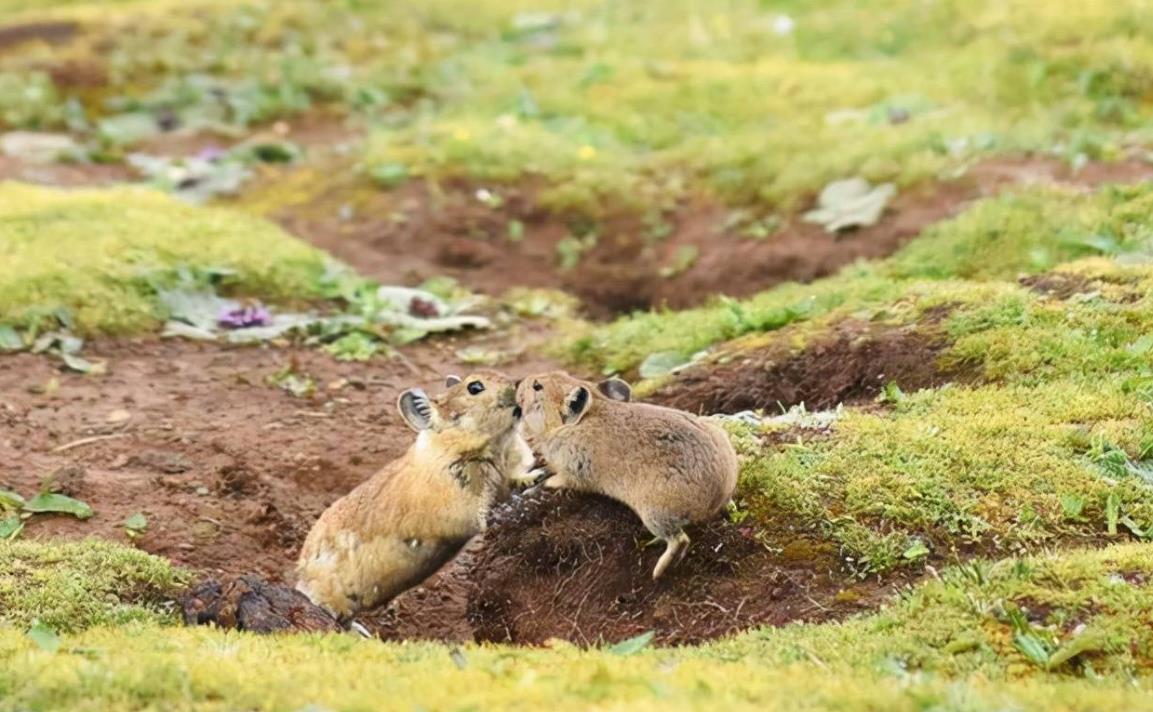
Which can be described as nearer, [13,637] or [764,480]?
[13,637]

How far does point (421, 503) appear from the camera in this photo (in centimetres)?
750

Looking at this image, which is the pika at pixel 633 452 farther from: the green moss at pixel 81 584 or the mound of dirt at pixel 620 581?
the green moss at pixel 81 584

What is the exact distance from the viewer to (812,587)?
6.83 meters

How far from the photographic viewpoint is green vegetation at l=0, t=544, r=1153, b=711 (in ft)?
17.0

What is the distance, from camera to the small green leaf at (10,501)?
801 cm

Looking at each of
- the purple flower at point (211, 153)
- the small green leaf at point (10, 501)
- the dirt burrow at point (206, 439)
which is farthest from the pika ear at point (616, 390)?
the purple flower at point (211, 153)

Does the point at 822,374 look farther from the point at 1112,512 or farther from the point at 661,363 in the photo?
the point at 1112,512

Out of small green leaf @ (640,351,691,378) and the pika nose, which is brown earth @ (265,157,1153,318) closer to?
small green leaf @ (640,351,691,378)

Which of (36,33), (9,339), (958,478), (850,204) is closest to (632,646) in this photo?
(958,478)

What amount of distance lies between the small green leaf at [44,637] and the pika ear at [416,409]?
6.73 ft

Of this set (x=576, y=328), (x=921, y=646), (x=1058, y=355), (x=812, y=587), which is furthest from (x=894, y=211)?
(x=921, y=646)

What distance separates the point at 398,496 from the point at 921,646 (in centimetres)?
270

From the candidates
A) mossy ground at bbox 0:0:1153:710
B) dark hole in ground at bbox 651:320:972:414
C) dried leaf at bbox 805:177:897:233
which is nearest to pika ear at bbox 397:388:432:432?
mossy ground at bbox 0:0:1153:710

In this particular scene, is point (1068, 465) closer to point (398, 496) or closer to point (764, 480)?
point (764, 480)
